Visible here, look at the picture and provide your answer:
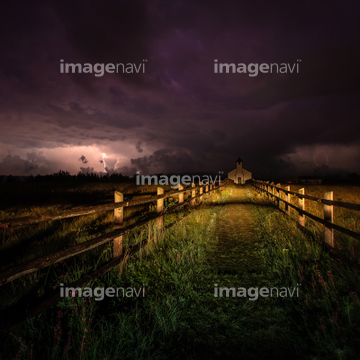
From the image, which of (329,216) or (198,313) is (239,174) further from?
(198,313)

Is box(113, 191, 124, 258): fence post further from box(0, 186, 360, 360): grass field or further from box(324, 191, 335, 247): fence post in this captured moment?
box(324, 191, 335, 247): fence post

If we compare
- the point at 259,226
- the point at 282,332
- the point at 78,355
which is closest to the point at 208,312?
the point at 282,332

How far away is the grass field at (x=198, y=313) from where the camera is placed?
202 cm

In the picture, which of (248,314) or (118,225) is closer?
(248,314)

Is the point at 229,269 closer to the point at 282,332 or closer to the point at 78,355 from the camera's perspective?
the point at 282,332

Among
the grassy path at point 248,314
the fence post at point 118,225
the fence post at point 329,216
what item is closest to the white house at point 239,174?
the fence post at point 329,216

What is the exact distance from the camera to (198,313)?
2629 millimetres

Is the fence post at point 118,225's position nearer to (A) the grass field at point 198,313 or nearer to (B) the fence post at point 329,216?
(A) the grass field at point 198,313

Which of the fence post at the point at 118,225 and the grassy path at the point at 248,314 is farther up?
the fence post at the point at 118,225

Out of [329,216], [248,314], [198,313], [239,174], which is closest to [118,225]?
[198,313]

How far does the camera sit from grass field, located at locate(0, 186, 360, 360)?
79.4 inches

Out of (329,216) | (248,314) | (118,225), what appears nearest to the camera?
(248,314)

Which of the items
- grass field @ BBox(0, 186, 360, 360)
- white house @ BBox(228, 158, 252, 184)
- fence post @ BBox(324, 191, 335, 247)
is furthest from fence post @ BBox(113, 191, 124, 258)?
white house @ BBox(228, 158, 252, 184)

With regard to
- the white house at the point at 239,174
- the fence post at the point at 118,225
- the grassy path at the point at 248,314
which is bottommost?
the grassy path at the point at 248,314
